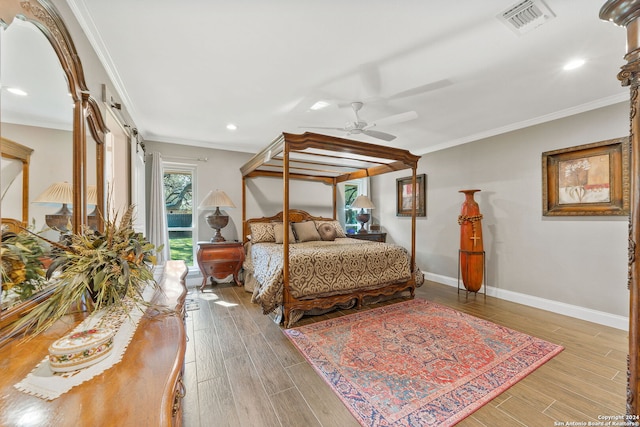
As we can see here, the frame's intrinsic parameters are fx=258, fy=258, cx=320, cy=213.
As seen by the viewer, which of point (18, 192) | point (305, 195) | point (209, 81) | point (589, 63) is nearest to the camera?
point (18, 192)

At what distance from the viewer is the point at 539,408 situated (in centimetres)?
165

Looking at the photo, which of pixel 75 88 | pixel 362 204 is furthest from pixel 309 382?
pixel 362 204

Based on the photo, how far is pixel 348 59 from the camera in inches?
83.4

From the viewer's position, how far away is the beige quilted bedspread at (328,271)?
288 centimetres

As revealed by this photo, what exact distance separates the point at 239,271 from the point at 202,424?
9.90 feet

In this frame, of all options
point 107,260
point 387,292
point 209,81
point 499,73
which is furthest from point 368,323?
point 209,81

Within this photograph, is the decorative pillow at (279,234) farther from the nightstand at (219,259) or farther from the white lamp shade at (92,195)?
the white lamp shade at (92,195)

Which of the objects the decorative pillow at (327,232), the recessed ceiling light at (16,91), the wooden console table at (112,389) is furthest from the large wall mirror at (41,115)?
the decorative pillow at (327,232)

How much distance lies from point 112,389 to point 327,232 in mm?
4086

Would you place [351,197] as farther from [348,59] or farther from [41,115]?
[41,115]

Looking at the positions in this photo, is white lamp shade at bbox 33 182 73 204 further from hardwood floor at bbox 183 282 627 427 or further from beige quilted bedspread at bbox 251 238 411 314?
beige quilted bedspread at bbox 251 238 411 314

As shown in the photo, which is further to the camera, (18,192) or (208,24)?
(208,24)

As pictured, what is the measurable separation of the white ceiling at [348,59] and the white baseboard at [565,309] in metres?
2.35

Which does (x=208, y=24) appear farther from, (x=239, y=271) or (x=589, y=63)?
(x=239, y=271)
